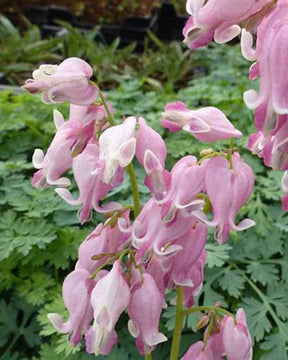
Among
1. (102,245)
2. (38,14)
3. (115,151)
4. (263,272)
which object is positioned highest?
(115,151)

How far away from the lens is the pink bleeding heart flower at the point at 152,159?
33.4 inches

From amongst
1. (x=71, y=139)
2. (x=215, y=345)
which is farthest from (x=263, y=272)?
(x=71, y=139)

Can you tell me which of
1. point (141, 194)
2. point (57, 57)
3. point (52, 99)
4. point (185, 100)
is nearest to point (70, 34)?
point (57, 57)

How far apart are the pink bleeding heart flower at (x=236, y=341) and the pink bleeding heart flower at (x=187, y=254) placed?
93 millimetres

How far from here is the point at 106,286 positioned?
34.5 inches

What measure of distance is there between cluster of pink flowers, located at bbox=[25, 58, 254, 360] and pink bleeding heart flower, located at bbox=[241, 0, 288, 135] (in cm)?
10

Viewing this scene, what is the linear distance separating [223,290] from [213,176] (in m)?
0.79

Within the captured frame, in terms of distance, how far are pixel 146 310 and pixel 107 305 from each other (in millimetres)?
75

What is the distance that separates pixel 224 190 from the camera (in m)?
0.86

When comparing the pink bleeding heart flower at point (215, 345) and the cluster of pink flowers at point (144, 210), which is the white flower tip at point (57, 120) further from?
the pink bleeding heart flower at point (215, 345)

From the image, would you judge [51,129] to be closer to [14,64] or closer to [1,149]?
[1,149]

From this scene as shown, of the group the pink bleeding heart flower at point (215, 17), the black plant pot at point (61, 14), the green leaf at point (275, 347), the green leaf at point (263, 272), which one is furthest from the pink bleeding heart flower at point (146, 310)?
the black plant pot at point (61, 14)

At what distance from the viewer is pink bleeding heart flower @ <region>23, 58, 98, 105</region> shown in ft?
2.76

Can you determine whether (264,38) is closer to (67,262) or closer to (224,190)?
(224,190)
